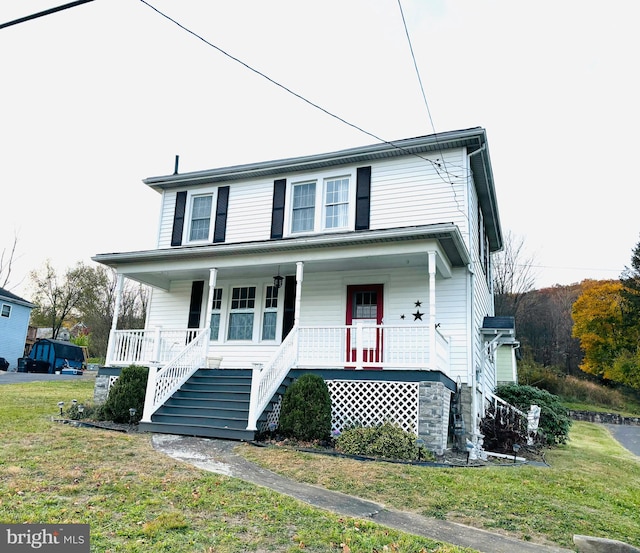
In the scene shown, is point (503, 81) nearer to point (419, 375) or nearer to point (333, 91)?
point (333, 91)

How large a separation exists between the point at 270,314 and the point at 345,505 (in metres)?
8.05

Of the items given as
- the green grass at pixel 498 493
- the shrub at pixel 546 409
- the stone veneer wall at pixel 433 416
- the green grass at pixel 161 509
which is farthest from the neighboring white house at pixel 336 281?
the green grass at pixel 161 509

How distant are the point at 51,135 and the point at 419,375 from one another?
37.7ft

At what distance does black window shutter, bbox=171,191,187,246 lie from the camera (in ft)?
46.4

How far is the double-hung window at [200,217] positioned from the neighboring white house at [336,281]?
0.04m

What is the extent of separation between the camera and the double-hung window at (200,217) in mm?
14148

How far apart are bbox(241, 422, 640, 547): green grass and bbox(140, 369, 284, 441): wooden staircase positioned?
1166 mm

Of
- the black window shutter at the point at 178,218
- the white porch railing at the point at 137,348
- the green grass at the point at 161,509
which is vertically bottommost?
the green grass at the point at 161,509

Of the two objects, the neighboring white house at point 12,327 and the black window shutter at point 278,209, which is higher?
the black window shutter at point 278,209

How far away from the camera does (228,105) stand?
989 centimetres

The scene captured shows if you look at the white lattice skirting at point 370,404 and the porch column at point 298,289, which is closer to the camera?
the white lattice skirting at point 370,404

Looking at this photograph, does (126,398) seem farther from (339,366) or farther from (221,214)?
(221,214)

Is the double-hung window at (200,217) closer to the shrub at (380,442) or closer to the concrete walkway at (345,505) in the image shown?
the concrete walkway at (345,505)

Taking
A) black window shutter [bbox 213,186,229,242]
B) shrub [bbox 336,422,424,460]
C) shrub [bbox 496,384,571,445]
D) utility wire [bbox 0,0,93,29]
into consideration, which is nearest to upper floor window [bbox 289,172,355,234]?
black window shutter [bbox 213,186,229,242]
